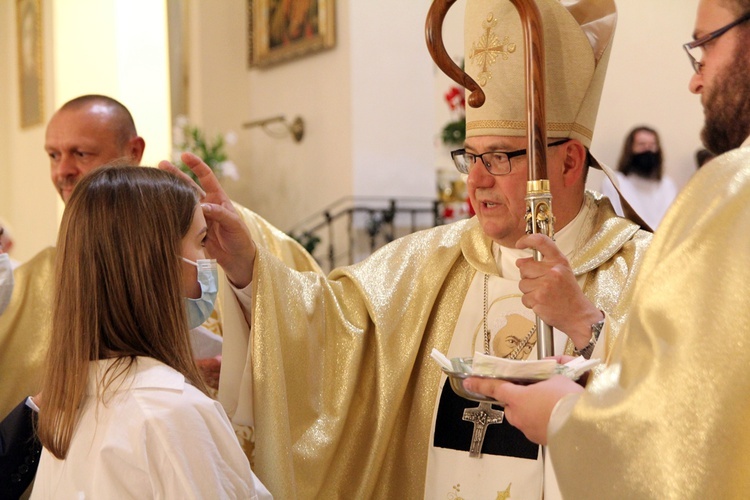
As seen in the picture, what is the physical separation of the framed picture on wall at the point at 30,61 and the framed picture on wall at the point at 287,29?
298 cm

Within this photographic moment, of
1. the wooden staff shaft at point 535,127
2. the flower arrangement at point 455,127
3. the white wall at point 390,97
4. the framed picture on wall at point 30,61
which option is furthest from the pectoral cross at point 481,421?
the framed picture on wall at point 30,61

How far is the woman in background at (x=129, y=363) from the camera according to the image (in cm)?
187

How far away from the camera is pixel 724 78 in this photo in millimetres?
1924

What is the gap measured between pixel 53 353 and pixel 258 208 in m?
6.49

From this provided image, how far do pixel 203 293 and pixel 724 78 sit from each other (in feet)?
4.10

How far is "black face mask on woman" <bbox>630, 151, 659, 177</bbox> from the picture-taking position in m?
8.71

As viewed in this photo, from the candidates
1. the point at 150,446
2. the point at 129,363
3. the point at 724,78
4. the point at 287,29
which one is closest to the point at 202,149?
the point at 287,29

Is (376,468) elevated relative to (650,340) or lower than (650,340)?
lower

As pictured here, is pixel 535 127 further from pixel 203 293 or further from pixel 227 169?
pixel 227 169

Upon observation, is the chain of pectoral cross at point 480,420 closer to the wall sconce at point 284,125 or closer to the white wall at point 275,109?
the white wall at point 275,109

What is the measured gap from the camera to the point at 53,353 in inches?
80.1

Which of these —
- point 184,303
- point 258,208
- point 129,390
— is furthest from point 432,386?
point 258,208

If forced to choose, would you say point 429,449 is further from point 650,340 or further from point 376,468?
point 650,340

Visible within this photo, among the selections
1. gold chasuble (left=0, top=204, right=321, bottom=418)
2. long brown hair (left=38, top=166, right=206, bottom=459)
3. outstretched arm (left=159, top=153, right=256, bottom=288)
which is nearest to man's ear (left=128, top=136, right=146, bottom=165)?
gold chasuble (left=0, top=204, right=321, bottom=418)
